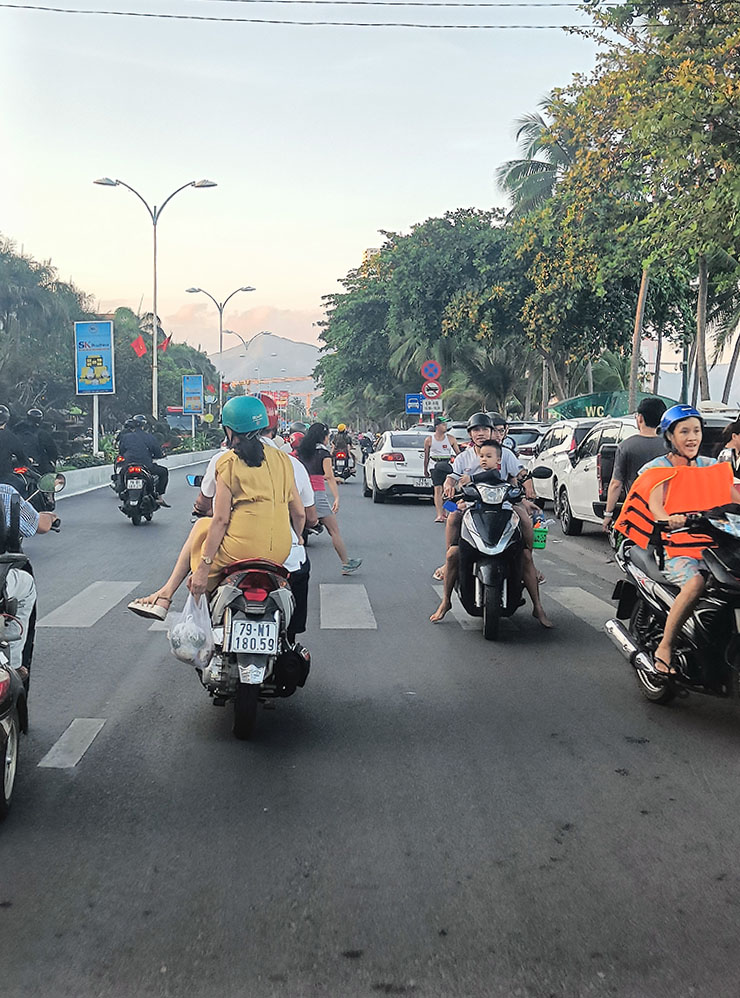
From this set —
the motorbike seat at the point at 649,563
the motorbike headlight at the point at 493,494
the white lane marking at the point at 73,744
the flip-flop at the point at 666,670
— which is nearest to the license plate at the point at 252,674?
the white lane marking at the point at 73,744

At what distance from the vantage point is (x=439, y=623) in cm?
983

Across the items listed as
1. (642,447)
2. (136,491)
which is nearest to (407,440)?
(136,491)

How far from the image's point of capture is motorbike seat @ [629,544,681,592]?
21.9 feet

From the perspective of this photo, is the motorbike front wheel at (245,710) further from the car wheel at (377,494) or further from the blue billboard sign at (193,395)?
the blue billboard sign at (193,395)

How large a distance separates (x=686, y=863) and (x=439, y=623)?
545 centimetres

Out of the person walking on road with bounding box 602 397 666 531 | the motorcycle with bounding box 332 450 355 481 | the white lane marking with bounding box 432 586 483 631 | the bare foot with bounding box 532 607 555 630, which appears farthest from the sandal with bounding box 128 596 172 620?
the motorcycle with bounding box 332 450 355 481

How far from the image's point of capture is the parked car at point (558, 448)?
19.5m

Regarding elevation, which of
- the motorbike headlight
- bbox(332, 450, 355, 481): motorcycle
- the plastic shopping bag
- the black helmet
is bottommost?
bbox(332, 450, 355, 481): motorcycle

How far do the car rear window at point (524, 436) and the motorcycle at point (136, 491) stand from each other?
9782 millimetres

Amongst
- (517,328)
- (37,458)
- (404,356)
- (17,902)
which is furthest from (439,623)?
(404,356)

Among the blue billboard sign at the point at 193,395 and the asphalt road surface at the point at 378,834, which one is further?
the blue billboard sign at the point at 193,395

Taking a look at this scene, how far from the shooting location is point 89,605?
35.2 ft

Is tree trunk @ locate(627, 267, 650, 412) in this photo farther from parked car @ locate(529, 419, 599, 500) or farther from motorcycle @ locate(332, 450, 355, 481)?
motorcycle @ locate(332, 450, 355, 481)

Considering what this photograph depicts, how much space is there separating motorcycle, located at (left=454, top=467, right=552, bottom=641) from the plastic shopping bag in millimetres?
3282
